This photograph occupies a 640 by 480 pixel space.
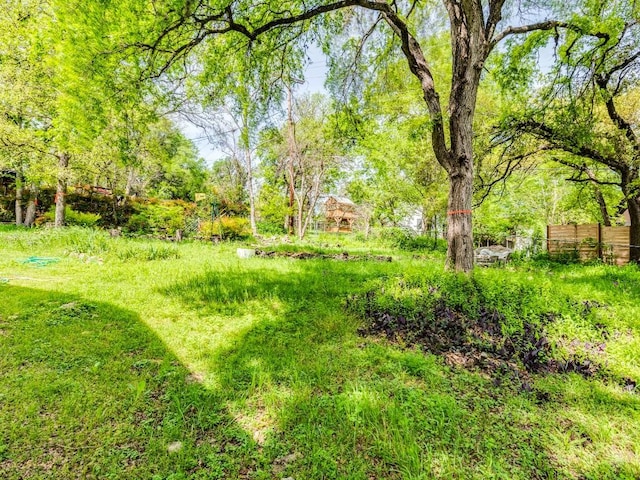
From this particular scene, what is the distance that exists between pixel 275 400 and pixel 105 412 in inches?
44.4

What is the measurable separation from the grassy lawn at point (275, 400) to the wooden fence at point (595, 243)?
7.60 metres

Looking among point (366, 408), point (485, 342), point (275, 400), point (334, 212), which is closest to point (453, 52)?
point (485, 342)

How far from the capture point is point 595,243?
33.0ft

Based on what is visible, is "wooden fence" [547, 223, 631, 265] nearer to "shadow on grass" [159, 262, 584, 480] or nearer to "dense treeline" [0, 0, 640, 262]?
"dense treeline" [0, 0, 640, 262]

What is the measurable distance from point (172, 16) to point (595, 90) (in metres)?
7.96

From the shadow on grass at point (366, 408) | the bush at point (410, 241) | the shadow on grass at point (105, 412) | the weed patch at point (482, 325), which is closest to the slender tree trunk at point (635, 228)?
the bush at point (410, 241)

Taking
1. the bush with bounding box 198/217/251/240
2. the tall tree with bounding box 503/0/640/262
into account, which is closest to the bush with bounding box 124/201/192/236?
the bush with bounding box 198/217/251/240

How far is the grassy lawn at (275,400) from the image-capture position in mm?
1659

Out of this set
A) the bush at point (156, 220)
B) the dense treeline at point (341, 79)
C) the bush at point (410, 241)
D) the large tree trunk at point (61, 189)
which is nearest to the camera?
the dense treeline at point (341, 79)

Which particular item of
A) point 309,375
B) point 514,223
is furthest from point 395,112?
point 514,223

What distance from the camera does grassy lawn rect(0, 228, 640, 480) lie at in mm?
1659

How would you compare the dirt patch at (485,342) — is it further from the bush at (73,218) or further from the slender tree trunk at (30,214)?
the slender tree trunk at (30,214)

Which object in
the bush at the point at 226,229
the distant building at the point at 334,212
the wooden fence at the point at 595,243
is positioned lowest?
the wooden fence at the point at 595,243

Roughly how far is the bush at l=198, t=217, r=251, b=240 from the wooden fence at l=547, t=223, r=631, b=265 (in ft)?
43.0
